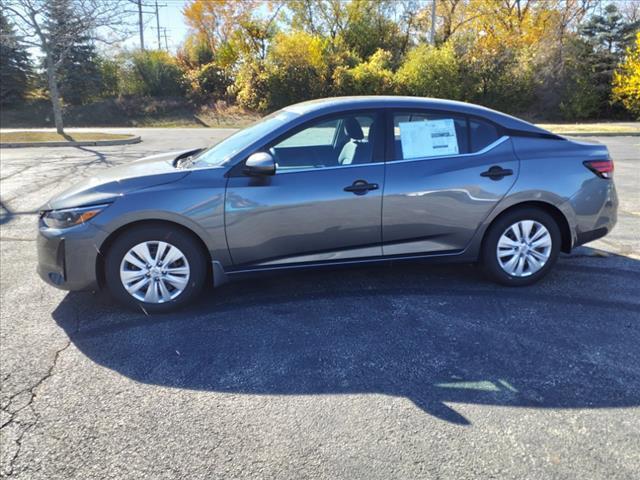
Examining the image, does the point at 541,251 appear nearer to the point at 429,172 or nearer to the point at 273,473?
the point at 429,172

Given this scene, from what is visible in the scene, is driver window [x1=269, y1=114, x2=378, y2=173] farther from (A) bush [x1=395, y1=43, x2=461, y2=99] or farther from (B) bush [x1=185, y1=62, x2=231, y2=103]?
(B) bush [x1=185, y1=62, x2=231, y2=103]

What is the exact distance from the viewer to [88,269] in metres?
3.64

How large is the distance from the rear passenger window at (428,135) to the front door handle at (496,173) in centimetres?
24

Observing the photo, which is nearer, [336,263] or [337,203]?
[337,203]

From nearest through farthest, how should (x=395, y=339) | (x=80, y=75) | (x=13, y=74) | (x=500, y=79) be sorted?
(x=395, y=339) → (x=500, y=79) → (x=13, y=74) → (x=80, y=75)

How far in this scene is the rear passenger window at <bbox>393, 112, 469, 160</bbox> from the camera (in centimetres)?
402

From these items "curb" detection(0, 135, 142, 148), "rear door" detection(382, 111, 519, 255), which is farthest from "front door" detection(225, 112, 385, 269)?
"curb" detection(0, 135, 142, 148)

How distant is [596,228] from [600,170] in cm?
50

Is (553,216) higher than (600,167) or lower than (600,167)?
lower

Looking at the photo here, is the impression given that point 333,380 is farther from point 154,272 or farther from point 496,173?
point 496,173

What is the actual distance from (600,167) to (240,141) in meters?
3.07

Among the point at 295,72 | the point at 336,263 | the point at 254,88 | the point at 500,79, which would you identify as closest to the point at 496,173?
the point at 336,263

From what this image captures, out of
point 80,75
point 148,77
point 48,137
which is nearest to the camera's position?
point 48,137

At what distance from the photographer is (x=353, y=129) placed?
4.04 m
